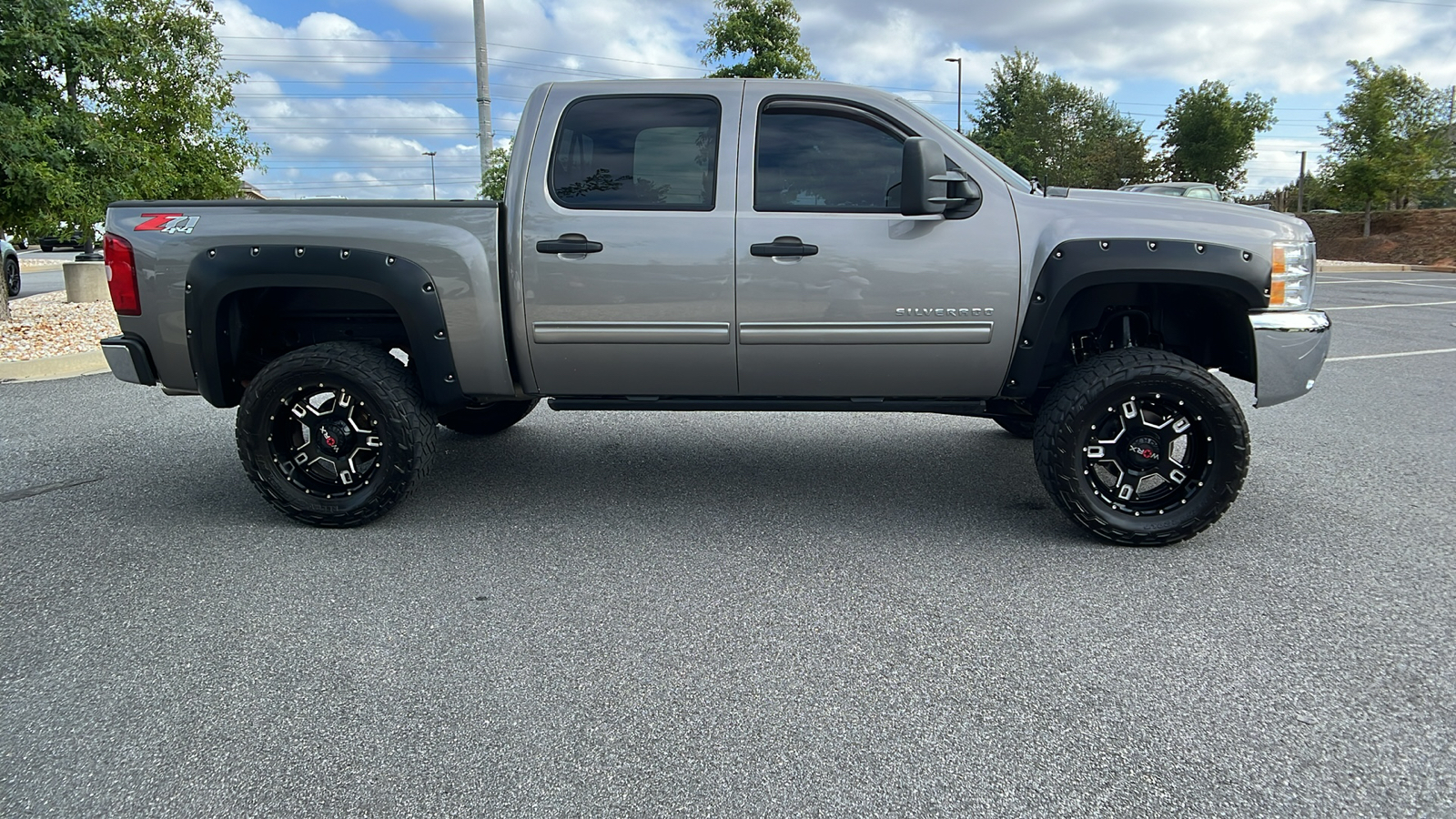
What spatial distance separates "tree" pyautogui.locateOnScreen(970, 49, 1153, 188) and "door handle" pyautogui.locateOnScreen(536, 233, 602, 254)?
3895 cm

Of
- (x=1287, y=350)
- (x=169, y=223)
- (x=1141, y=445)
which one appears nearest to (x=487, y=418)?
(x=169, y=223)

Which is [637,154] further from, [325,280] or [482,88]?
[482,88]

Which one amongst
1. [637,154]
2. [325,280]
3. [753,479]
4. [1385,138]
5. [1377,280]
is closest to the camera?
[325,280]

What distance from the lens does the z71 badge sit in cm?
418

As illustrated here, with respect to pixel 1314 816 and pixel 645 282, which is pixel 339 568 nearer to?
pixel 645 282

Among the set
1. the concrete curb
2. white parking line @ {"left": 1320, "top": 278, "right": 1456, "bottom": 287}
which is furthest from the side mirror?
white parking line @ {"left": 1320, "top": 278, "right": 1456, "bottom": 287}

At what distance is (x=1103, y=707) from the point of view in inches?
108

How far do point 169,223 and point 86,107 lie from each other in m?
8.48

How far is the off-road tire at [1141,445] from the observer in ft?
12.9

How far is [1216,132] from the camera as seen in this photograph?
35375mm

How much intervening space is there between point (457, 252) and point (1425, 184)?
3656 centimetres

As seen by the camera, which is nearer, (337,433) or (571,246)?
(571,246)

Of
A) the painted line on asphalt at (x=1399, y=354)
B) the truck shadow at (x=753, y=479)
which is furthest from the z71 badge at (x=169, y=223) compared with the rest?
the painted line on asphalt at (x=1399, y=354)

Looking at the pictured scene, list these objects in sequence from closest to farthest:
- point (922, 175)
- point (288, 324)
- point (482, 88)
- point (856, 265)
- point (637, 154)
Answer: point (922, 175)
point (856, 265)
point (637, 154)
point (288, 324)
point (482, 88)
